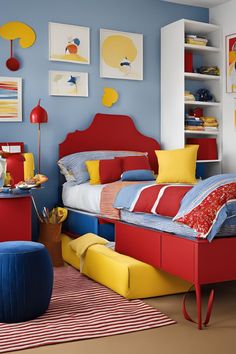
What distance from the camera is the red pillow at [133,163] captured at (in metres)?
5.18

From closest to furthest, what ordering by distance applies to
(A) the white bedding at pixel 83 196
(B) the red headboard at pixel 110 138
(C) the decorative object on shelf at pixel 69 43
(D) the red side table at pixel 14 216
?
(D) the red side table at pixel 14 216 < (A) the white bedding at pixel 83 196 < (C) the decorative object on shelf at pixel 69 43 < (B) the red headboard at pixel 110 138

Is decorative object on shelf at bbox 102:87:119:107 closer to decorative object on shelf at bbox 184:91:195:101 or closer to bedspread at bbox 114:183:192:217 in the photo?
decorative object on shelf at bbox 184:91:195:101

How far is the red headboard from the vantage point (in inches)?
217

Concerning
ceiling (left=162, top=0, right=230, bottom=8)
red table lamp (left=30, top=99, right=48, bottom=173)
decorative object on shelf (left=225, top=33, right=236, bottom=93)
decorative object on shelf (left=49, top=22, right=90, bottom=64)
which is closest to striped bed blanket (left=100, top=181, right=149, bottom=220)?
red table lamp (left=30, top=99, right=48, bottom=173)

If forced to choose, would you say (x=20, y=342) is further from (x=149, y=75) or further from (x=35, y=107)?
(x=149, y=75)

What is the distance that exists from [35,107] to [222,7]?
268cm

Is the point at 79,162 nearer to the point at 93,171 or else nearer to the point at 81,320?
the point at 93,171

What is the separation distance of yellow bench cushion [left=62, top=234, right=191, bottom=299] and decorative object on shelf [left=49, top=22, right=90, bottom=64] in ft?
8.01

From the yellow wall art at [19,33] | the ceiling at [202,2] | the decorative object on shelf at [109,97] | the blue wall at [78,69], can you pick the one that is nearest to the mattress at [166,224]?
the blue wall at [78,69]

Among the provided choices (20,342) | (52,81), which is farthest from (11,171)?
(20,342)

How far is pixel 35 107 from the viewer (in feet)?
17.1

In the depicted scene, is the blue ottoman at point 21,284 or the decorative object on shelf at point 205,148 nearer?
the blue ottoman at point 21,284

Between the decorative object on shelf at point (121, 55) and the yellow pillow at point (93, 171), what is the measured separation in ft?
3.79

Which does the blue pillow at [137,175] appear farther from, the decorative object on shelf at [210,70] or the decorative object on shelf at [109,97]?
the decorative object on shelf at [210,70]
